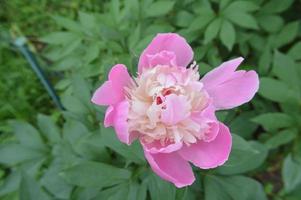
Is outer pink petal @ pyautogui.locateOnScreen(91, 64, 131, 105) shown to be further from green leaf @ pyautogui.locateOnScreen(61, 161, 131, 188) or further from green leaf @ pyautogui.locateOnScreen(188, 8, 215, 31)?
green leaf @ pyautogui.locateOnScreen(188, 8, 215, 31)

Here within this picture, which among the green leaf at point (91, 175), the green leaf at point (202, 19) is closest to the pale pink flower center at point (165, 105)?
the green leaf at point (91, 175)

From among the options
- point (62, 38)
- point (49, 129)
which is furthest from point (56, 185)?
point (62, 38)

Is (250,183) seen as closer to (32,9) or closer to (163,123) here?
(163,123)

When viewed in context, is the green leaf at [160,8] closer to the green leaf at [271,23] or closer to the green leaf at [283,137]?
the green leaf at [271,23]

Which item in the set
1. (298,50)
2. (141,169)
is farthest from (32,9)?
(141,169)

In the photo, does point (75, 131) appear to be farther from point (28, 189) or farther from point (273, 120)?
point (273, 120)

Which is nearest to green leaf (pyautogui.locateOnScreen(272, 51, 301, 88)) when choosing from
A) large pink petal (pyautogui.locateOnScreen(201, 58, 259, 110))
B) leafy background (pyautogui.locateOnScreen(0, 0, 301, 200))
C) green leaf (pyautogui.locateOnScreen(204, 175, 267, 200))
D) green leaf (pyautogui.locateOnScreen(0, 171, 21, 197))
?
leafy background (pyautogui.locateOnScreen(0, 0, 301, 200))
